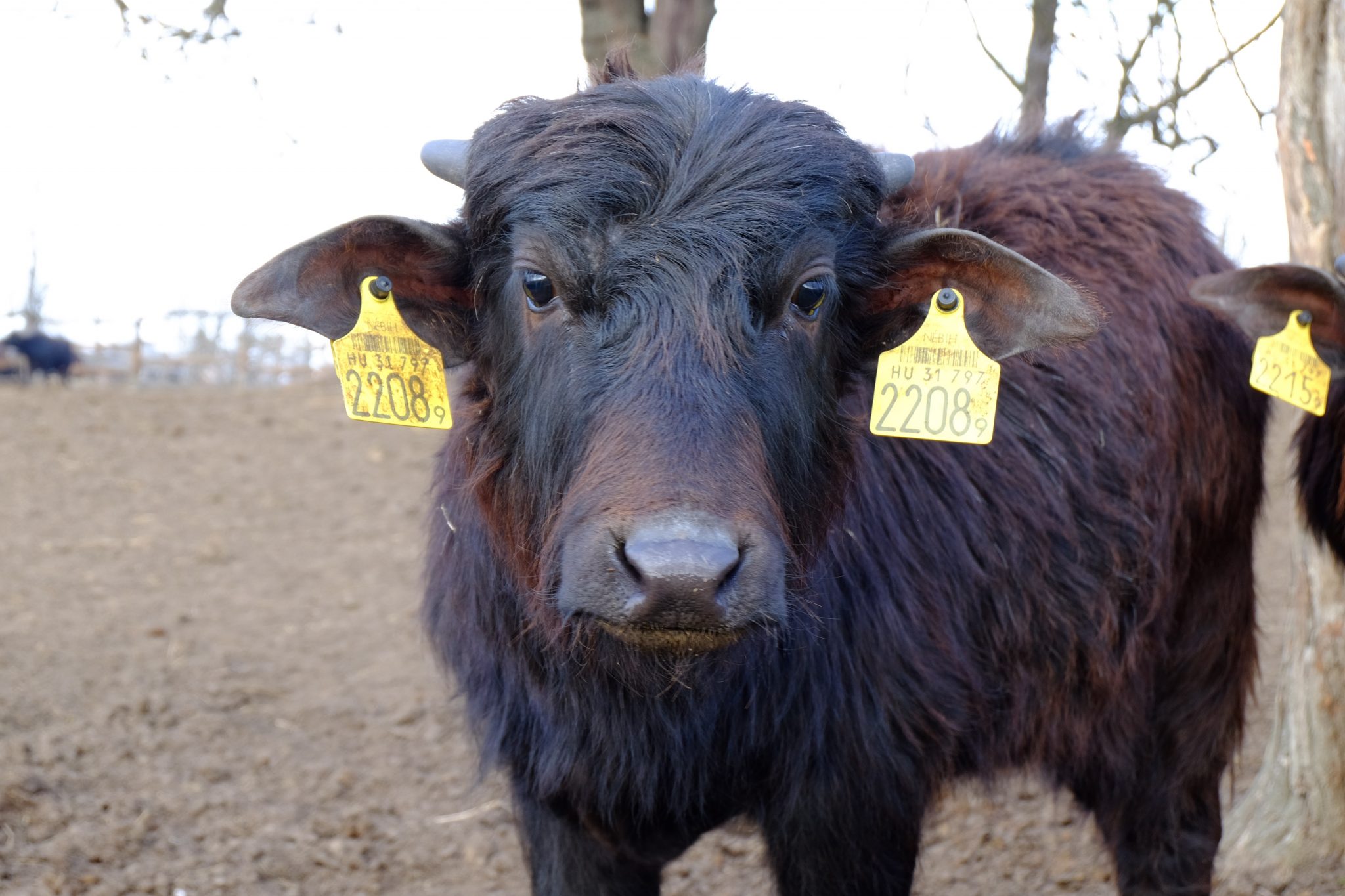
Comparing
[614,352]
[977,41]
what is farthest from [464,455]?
[977,41]

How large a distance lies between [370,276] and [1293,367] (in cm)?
289

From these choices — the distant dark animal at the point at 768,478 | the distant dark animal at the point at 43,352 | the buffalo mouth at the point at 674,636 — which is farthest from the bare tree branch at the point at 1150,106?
the distant dark animal at the point at 43,352

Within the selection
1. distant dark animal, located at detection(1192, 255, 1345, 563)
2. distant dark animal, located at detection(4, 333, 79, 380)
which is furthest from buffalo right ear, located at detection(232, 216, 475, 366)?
distant dark animal, located at detection(4, 333, 79, 380)

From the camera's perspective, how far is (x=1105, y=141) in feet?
16.9

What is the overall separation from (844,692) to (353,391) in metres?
1.57

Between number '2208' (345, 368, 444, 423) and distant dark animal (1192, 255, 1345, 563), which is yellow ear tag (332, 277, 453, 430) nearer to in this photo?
number '2208' (345, 368, 444, 423)

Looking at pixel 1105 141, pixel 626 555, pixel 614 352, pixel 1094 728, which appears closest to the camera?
pixel 626 555

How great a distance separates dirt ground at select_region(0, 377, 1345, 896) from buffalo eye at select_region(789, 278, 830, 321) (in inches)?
68.7

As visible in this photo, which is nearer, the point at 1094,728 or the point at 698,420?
the point at 698,420

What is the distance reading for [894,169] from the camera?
328cm

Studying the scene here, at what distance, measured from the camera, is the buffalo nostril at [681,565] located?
2.21m

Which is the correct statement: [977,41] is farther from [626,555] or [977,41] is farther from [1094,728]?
[626,555]

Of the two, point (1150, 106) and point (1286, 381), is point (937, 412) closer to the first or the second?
point (1286, 381)

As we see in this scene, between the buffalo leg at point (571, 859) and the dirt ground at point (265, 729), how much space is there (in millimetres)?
435
